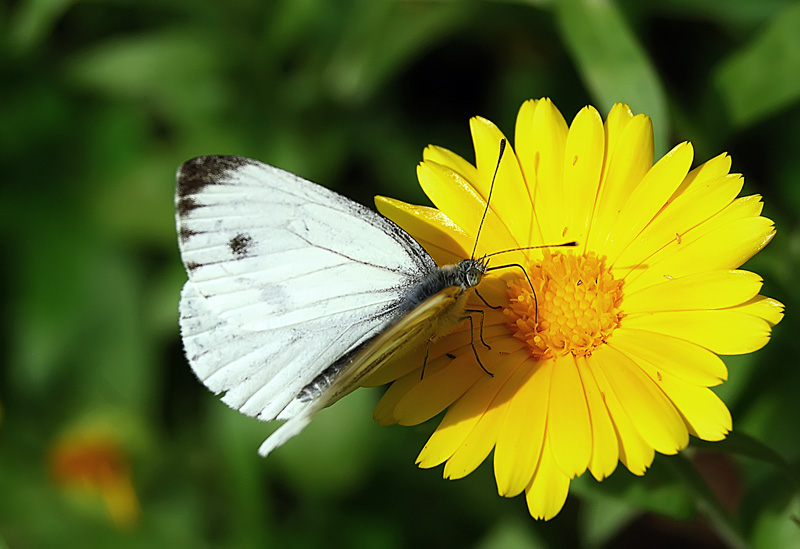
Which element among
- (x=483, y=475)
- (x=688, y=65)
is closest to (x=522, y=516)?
(x=483, y=475)

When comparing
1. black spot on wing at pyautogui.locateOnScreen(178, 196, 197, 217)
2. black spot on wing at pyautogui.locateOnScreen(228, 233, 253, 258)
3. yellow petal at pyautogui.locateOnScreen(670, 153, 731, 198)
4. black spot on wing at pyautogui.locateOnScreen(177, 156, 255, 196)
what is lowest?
yellow petal at pyautogui.locateOnScreen(670, 153, 731, 198)

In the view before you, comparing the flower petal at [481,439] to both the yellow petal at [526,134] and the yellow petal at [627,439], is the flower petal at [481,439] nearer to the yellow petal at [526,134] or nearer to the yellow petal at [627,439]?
the yellow petal at [627,439]

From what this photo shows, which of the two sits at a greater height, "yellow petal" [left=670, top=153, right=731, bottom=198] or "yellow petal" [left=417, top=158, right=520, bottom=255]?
"yellow petal" [left=417, top=158, right=520, bottom=255]

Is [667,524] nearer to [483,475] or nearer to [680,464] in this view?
[483,475]

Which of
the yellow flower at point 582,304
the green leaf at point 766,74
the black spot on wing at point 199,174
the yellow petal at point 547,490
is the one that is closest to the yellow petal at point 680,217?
the yellow flower at point 582,304

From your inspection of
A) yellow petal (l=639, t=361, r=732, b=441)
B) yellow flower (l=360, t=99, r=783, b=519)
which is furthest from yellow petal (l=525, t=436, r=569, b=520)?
yellow petal (l=639, t=361, r=732, b=441)

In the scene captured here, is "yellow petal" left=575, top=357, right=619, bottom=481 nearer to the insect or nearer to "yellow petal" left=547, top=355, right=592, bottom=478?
"yellow petal" left=547, top=355, right=592, bottom=478

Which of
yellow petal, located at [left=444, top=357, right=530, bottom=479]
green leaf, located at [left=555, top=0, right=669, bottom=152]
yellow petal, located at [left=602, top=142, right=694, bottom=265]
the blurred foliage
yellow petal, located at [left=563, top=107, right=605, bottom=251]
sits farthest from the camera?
the blurred foliage
